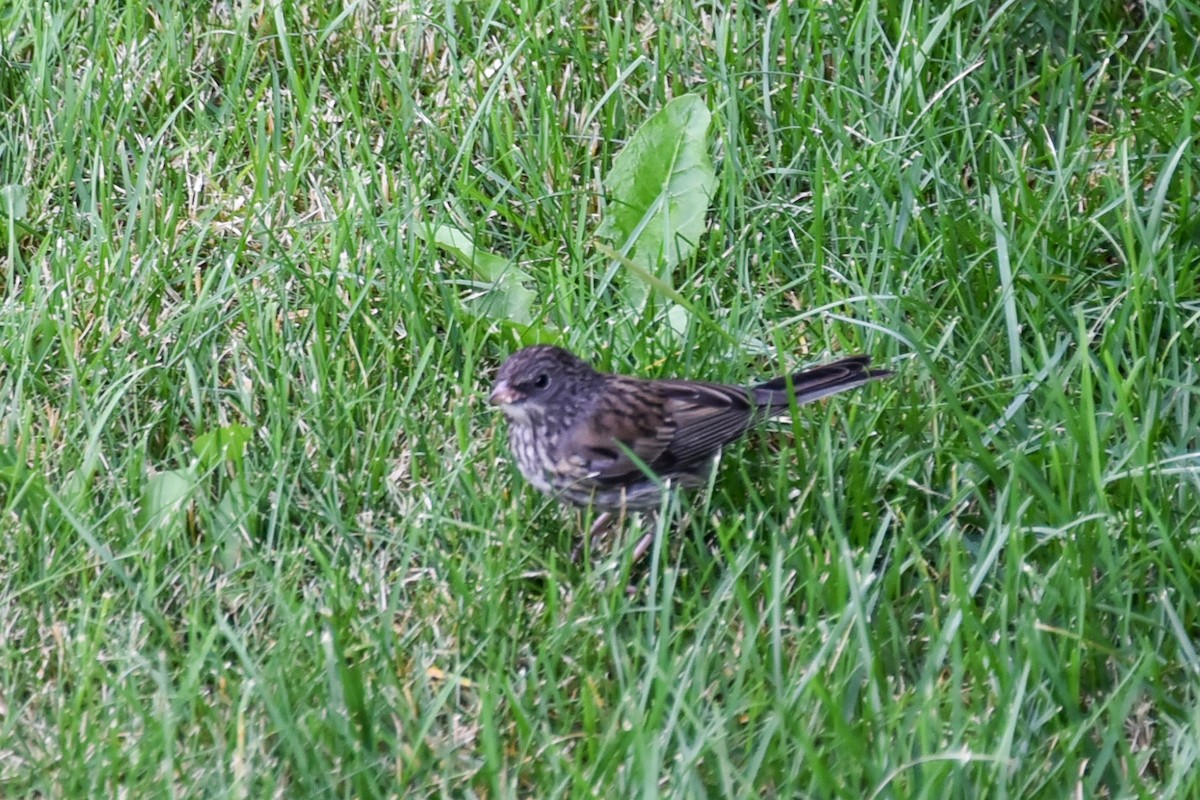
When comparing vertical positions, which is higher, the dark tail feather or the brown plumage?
the dark tail feather

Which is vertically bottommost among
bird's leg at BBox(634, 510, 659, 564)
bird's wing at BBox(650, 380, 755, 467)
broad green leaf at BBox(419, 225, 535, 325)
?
bird's leg at BBox(634, 510, 659, 564)

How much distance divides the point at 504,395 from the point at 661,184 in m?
1.14

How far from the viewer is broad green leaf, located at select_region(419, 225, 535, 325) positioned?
4.73 m

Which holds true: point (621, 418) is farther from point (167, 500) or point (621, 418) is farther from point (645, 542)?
point (167, 500)

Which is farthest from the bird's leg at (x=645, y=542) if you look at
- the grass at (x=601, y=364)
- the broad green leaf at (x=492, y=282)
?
the broad green leaf at (x=492, y=282)

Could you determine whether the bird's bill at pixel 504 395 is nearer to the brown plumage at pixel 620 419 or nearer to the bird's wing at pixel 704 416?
the brown plumage at pixel 620 419

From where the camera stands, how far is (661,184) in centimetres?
497

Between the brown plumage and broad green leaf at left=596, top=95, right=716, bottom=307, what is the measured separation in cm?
76

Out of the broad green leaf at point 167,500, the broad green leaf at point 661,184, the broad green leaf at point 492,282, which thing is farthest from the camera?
the broad green leaf at point 661,184

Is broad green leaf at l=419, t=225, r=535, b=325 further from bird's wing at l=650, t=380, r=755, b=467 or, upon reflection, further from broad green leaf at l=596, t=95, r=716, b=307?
bird's wing at l=650, t=380, r=755, b=467

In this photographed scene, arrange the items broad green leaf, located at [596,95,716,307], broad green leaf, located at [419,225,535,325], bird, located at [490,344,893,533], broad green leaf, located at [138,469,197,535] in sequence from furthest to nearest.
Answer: broad green leaf, located at [596,95,716,307] → broad green leaf, located at [419,225,535,325] → bird, located at [490,344,893,533] → broad green leaf, located at [138,469,197,535]

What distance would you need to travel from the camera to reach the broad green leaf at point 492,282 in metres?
4.73

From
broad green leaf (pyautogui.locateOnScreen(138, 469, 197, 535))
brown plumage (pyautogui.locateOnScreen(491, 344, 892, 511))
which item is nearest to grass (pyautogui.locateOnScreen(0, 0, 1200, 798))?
broad green leaf (pyautogui.locateOnScreen(138, 469, 197, 535))

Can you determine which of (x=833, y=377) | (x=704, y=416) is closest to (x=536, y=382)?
(x=704, y=416)
